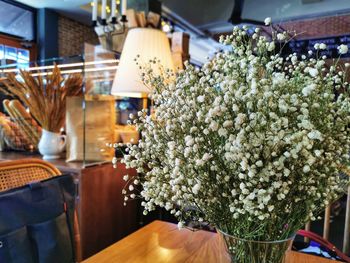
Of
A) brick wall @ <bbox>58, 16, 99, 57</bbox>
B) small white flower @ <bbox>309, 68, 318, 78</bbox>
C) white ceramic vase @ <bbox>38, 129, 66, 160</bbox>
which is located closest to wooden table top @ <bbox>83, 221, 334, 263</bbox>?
small white flower @ <bbox>309, 68, 318, 78</bbox>

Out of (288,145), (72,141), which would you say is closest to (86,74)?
(72,141)

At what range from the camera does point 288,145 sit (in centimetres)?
57

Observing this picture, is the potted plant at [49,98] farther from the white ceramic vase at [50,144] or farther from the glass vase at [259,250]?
the glass vase at [259,250]

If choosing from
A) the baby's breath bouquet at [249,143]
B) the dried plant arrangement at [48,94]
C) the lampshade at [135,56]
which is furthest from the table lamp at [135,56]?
the baby's breath bouquet at [249,143]

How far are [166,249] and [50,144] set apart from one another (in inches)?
51.6

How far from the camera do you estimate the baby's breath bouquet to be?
564mm

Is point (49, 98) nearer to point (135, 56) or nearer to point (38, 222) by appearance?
point (135, 56)

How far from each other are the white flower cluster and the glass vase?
28 millimetres

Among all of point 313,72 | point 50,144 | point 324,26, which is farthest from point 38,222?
point 324,26

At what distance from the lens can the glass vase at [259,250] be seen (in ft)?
2.16

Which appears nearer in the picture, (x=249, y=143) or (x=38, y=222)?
(x=249, y=143)

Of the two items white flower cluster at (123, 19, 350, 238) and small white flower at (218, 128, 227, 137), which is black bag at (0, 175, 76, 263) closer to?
white flower cluster at (123, 19, 350, 238)

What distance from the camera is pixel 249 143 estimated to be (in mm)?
558

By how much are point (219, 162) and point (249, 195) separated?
0.09 meters
